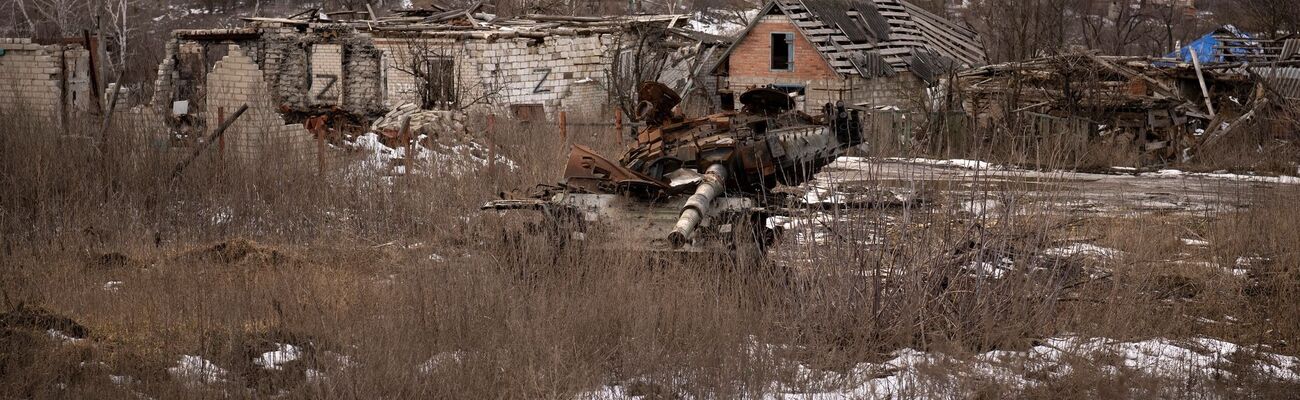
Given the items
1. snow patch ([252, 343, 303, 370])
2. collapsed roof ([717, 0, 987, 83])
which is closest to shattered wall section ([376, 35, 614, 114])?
collapsed roof ([717, 0, 987, 83])

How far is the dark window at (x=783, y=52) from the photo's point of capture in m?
30.5

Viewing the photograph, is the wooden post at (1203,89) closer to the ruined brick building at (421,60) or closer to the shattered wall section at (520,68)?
the ruined brick building at (421,60)

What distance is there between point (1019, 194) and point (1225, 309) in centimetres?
198

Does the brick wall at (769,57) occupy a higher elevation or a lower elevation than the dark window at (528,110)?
higher

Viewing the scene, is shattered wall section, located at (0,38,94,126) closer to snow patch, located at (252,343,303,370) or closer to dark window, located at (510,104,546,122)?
dark window, located at (510,104,546,122)

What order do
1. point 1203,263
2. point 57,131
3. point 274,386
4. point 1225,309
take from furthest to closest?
point 57,131, point 1203,263, point 1225,309, point 274,386

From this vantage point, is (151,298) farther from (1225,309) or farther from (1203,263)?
(1203,263)

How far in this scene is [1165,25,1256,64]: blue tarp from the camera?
27.4 m

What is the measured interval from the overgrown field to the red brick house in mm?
19886

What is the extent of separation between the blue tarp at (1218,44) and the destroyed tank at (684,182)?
57.7 feet

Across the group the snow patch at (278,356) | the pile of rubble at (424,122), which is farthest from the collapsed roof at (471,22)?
the snow patch at (278,356)

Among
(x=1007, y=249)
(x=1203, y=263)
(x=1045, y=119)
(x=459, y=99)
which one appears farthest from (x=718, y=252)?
(x=459, y=99)

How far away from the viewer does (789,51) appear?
1203 inches

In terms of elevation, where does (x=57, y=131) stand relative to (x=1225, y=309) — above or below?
above
